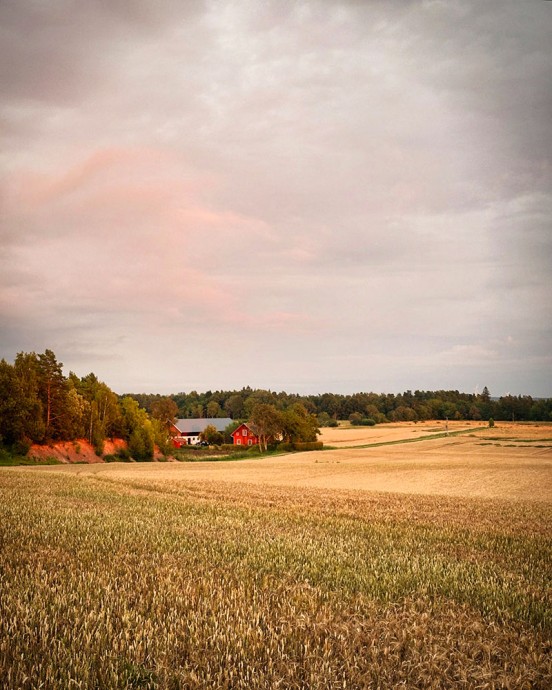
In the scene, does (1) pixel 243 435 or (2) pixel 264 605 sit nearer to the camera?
(2) pixel 264 605

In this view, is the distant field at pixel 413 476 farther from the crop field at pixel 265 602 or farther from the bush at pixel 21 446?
the bush at pixel 21 446

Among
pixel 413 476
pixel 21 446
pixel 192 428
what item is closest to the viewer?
pixel 413 476

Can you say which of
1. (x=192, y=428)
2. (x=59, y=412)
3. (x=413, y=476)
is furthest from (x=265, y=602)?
(x=192, y=428)

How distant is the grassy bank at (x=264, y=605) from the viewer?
4309 millimetres

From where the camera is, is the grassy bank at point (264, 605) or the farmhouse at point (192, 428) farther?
the farmhouse at point (192, 428)

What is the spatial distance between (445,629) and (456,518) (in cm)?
1080

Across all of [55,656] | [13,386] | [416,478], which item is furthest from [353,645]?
[13,386]

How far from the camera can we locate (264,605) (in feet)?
19.2

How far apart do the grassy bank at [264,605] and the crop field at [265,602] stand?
2cm

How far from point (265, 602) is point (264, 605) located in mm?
130

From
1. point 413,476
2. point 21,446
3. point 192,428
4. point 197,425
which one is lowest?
point 192,428

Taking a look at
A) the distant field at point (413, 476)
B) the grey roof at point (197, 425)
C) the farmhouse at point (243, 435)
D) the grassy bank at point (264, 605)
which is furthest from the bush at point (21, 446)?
the grey roof at point (197, 425)

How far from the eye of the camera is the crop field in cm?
432

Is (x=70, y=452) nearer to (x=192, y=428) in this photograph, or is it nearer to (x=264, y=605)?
(x=264, y=605)
